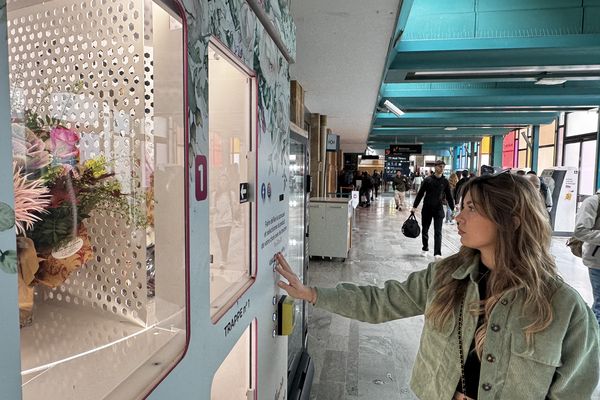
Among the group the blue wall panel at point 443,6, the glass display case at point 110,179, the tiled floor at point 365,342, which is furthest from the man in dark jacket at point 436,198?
the glass display case at point 110,179

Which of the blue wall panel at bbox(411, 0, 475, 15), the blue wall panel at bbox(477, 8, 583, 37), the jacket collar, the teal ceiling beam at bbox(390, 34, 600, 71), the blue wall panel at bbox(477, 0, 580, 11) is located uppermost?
the blue wall panel at bbox(411, 0, 475, 15)

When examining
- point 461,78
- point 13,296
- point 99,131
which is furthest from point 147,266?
point 461,78

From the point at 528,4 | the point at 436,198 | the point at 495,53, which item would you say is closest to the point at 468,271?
the point at 528,4

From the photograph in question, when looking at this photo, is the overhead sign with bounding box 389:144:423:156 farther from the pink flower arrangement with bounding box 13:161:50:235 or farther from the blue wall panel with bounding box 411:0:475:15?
the pink flower arrangement with bounding box 13:161:50:235

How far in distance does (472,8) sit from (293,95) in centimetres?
253

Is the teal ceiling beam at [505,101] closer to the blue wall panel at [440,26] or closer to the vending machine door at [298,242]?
the blue wall panel at [440,26]

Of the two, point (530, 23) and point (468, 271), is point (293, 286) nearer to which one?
point (468, 271)

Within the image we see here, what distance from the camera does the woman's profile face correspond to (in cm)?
137

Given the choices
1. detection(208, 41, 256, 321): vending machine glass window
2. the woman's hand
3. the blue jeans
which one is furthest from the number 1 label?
the blue jeans

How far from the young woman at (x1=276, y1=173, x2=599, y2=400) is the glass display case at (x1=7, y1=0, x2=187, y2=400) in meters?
0.94

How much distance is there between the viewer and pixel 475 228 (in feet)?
4.57

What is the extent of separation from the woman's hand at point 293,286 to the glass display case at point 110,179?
2.83 ft

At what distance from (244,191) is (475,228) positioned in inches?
32.2

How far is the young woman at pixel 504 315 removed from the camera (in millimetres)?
1225
